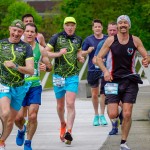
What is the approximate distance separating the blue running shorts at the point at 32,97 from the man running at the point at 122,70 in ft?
3.34

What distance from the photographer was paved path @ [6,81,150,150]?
13.5 m

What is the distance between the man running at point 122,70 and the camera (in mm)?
12633

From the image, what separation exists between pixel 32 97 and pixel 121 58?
1442 millimetres

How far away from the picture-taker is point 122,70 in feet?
41.7

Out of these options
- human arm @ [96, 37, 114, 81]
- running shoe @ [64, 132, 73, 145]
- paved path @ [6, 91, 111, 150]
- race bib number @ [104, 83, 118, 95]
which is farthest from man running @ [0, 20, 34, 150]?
running shoe @ [64, 132, 73, 145]

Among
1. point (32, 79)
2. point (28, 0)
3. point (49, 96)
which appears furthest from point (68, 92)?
point (28, 0)

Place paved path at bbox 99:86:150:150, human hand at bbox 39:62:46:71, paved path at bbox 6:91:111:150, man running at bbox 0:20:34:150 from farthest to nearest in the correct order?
paved path at bbox 6:91:111:150
paved path at bbox 99:86:150:150
human hand at bbox 39:62:46:71
man running at bbox 0:20:34:150

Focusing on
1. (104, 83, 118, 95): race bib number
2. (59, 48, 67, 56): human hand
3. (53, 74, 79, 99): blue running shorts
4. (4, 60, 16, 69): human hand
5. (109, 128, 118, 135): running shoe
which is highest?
(4, 60, 16, 69): human hand

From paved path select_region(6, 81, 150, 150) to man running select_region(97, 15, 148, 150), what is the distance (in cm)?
84

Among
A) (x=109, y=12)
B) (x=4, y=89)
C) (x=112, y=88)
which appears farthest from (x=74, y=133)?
(x=109, y=12)

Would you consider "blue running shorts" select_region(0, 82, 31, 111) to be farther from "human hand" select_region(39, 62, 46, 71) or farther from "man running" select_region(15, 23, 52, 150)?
"human hand" select_region(39, 62, 46, 71)

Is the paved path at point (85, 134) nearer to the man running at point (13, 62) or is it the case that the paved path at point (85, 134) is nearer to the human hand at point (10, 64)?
the man running at point (13, 62)

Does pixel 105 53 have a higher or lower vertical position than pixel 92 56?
higher

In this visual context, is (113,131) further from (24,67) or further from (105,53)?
(24,67)
